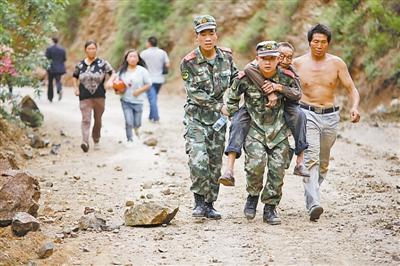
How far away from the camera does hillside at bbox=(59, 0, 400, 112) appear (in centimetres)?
1631

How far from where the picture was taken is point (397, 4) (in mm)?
16516

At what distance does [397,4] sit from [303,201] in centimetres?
939

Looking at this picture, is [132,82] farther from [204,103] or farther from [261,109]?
[261,109]

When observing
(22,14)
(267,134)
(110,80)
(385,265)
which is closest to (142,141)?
(110,80)

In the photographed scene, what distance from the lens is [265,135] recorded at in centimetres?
704

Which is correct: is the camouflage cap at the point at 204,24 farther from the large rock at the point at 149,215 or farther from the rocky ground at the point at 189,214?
the rocky ground at the point at 189,214

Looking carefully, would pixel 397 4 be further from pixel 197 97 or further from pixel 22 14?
pixel 197 97

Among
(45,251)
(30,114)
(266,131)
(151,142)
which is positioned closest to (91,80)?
(151,142)

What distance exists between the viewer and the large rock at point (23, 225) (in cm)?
667

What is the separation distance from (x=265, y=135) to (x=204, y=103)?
27.6 inches

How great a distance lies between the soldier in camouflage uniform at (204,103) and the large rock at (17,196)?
5.19ft

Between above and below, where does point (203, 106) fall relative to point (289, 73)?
below

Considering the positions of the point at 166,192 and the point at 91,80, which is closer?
the point at 166,192

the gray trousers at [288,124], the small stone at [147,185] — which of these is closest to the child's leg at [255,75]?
the gray trousers at [288,124]
